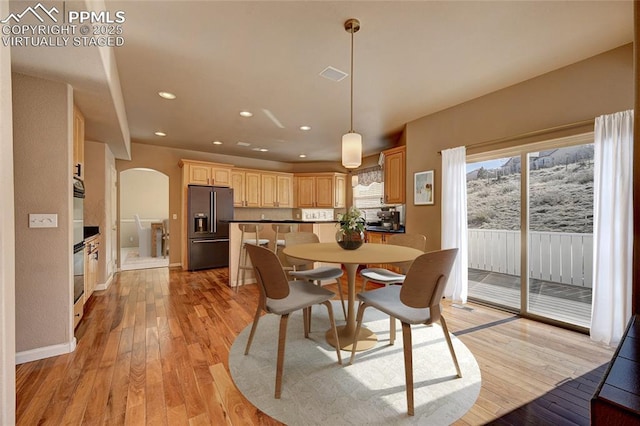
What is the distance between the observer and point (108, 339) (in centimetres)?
235

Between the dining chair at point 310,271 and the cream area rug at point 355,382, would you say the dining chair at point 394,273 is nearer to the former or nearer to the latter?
the dining chair at point 310,271

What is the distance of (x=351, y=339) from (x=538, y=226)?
2705 mm

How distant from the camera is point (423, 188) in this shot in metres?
3.80

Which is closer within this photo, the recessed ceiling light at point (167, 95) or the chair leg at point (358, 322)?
the chair leg at point (358, 322)

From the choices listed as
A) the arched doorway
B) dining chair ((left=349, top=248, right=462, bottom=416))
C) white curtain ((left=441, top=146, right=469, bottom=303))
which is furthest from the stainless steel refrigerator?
dining chair ((left=349, top=248, right=462, bottom=416))

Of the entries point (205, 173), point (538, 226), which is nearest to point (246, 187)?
point (205, 173)

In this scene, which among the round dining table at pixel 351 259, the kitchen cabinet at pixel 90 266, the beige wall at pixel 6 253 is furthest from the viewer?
the kitchen cabinet at pixel 90 266

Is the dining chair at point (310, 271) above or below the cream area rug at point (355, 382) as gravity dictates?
above

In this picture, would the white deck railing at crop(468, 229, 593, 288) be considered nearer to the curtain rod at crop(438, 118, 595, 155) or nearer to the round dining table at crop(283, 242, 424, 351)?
the curtain rod at crop(438, 118, 595, 155)

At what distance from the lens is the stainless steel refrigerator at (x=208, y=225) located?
5180mm

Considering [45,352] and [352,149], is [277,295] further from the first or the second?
[45,352]

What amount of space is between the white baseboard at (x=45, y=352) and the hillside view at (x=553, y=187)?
15.1 ft

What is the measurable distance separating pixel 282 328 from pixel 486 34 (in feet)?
8.72

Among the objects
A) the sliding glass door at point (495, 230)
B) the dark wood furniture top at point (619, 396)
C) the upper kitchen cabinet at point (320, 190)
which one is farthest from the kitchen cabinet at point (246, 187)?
the dark wood furniture top at point (619, 396)
